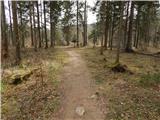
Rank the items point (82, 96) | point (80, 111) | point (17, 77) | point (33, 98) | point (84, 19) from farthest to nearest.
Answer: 1. point (84, 19)
2. point (17, 77)
3. point (82, 96)
4. point (33, 98)
5. point (80, 111)

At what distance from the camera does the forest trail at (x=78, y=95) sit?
818 centimetres

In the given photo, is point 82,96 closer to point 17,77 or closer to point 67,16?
point 17,77

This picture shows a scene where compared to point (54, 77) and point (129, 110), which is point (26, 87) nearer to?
point (54, 77)

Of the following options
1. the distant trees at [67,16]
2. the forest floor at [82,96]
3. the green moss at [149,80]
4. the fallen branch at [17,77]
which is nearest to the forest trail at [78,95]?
the forest floor at [82,96]

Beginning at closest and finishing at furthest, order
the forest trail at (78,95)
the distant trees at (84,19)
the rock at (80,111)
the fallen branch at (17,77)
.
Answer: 1. the forest trail at (78,95)
2. the rock at (80,111)
3. the fallen branch at (17,77)
4. the distant trees at (84,19)

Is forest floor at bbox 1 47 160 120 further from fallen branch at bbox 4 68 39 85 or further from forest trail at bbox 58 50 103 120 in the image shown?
fallen branch at bbox 4 68 39 85

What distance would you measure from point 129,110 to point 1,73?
347 inches

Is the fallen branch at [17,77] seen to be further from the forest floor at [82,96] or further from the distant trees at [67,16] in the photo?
the distant trees at [67,16]

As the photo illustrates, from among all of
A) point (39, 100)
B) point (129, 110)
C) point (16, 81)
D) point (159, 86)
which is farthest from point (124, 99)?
point (16, 81)

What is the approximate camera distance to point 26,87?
36.5 ft

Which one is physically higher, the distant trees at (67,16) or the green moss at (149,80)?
the distant trees at (67,16)

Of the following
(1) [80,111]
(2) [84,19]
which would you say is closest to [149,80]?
(1) [80,111]

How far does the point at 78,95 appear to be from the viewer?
9906mm

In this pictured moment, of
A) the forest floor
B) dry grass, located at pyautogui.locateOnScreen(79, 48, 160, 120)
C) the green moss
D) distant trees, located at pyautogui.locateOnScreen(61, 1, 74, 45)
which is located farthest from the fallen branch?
distant trees, located at pyautogui.locateOnScreen(61, 1, 74, 45)
